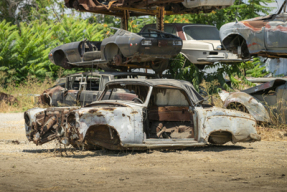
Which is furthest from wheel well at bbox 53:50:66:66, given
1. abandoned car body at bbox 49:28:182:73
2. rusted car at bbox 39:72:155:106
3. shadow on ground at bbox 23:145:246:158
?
shadow on ground at bbox 23:145:246:158

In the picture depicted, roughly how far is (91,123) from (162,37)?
6925mm

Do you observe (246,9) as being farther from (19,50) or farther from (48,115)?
(48,115)

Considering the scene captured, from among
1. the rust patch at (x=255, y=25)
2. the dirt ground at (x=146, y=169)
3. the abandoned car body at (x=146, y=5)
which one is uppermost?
the abandoned car body at (x=146, y=5)

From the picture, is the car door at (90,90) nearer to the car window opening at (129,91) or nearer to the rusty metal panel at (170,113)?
the car window opening at (129,91)

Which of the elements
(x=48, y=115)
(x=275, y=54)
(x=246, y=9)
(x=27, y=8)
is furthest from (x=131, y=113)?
(x=27, y=8)

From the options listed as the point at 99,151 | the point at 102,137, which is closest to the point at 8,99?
the point at 99,151

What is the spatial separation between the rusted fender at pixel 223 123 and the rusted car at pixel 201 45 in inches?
258

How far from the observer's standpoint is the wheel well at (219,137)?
8.14 metres

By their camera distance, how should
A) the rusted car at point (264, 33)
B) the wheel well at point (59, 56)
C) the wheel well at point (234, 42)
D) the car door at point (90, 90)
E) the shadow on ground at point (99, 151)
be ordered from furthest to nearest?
the wheel well at point (59, 56) < the car door at point (90, 90) < the wheel well at point (234, 42) < the rusted car at point (264, 33) < the shadow on ground at point (99, 151)

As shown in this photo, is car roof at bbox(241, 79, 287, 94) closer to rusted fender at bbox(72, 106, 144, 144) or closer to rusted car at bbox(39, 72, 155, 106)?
rusted car at bbox(39, 72, 155, 106)

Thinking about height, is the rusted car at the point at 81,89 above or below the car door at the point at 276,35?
below

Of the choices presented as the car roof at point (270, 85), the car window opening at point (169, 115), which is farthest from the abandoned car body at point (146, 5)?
the car window opening at point (169, 115)

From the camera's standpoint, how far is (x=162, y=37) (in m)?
13.1

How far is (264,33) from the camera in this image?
33.4 ft
